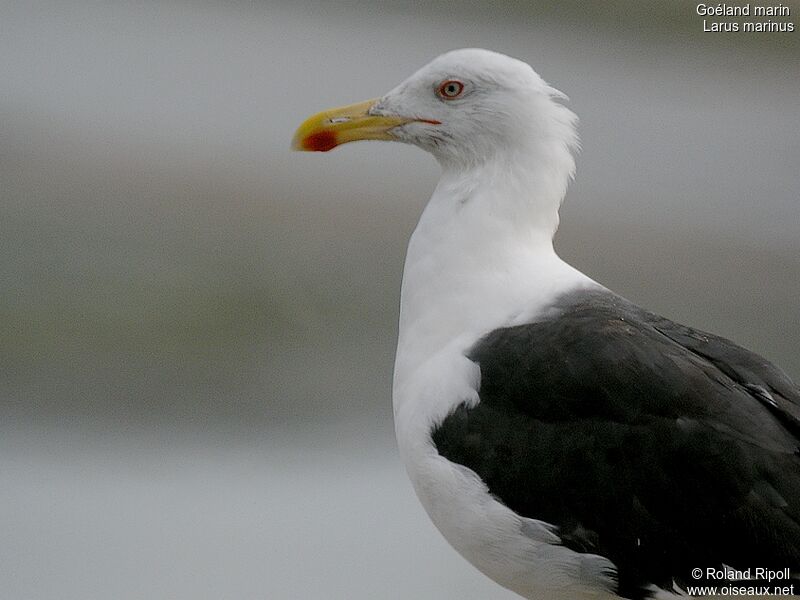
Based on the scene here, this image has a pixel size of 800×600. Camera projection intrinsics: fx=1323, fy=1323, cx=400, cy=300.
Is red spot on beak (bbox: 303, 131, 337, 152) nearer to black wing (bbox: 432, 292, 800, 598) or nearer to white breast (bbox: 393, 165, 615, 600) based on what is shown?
white breast (bbox: 393, 165, 615, 600)

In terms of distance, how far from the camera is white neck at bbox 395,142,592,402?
1.83m

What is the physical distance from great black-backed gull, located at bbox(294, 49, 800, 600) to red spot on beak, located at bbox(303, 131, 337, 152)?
207mm

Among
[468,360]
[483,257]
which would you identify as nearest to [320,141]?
[483,257]

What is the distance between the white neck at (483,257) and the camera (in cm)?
183

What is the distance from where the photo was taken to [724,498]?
1.59 m

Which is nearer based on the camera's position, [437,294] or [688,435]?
[688,435]

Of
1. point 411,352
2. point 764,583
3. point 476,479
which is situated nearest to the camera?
point 764,583

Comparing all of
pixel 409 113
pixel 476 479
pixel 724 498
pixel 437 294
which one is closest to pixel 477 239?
pixel 437 294

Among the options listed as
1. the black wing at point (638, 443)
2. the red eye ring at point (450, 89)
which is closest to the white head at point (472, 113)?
the red eye ring at point (450, 89)

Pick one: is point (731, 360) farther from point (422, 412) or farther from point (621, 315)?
point (422, 412)

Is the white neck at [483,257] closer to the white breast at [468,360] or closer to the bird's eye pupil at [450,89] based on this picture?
the white breast at [468,360]

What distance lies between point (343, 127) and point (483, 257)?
1.03ft

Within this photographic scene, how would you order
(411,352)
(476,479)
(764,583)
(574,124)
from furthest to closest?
1. (574,124)
2. (411,352)
3. (476,479)
4. (764,583)

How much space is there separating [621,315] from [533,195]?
0.25 metres
